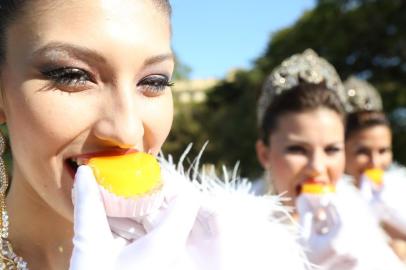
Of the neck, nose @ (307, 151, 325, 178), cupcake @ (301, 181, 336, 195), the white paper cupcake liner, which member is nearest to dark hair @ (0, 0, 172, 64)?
the neck

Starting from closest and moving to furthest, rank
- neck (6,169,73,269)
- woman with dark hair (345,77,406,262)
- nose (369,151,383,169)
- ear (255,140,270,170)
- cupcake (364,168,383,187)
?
1. neck (6,169,73,269)
2. ear (255,140,270,170)
3. woman with dark hair (345,77,406,262)
4. cupcake (364,168,383,187)
5. nose (369,151,383,169)

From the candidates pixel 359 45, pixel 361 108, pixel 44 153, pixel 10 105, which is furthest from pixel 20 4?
pixel 359 45

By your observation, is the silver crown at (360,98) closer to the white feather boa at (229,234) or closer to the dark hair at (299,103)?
the dark hair at (299,103)

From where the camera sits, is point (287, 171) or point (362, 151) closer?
point (287, 171)

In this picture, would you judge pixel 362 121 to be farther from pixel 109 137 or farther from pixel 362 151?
pixel 109 137

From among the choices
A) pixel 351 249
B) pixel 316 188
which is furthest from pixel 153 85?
pixel 316 188

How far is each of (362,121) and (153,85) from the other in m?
3.17

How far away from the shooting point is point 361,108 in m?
4.60

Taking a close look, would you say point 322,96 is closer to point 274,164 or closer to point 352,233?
point 274,164

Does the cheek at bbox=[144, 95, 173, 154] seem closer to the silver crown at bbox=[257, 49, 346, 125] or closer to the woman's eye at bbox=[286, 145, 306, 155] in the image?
the woman's eye at bbox=[286, 145, 306, 155]

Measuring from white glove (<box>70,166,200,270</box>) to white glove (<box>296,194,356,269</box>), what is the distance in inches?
37.0

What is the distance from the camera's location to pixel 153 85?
1.63 m

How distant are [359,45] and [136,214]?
42.3 ft

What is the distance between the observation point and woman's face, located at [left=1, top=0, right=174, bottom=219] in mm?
1466
